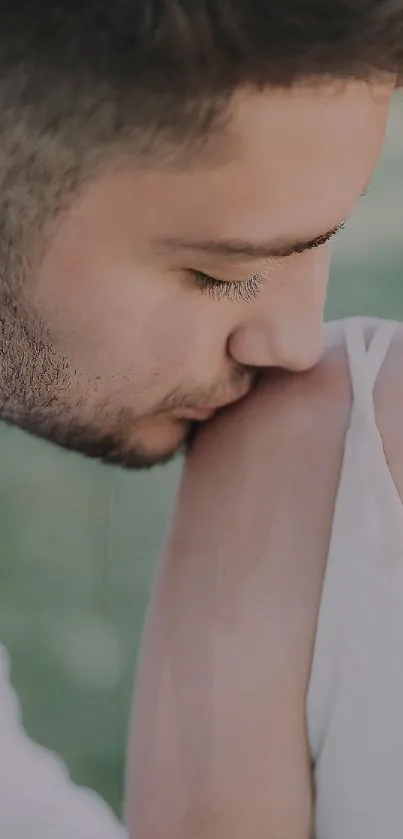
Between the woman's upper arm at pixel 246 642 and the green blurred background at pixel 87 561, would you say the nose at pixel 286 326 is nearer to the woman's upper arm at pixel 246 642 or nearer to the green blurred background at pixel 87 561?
the woman's upper arm at pixel 246 642

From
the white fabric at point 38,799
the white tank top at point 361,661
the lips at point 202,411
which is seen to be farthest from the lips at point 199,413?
the white fabric at point 38,799

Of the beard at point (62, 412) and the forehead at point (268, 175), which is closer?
the forehead at point (268, 175)

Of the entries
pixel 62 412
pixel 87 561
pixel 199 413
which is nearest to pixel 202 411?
pixel 199 413

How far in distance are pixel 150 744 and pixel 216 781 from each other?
5cm

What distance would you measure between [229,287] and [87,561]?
353 mm

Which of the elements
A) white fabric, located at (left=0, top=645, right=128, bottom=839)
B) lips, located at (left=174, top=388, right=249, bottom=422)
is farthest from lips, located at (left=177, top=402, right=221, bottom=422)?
white fabric, located at (left=0, top=645, right=128, bottom=839)

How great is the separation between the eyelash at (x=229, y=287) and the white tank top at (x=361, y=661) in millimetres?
113

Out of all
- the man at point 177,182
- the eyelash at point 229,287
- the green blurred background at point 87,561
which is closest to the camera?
the man at point 177,182

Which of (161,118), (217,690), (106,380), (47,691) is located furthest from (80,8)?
(47,691)

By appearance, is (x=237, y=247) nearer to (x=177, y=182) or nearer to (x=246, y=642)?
(x=177, y=182)

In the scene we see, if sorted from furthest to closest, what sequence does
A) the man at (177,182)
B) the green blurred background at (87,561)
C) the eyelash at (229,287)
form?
the green blurred background at (87,561)
the eyelash at (229,287)
the man at (177,182)

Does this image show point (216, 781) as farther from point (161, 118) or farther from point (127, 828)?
point (161, 118)

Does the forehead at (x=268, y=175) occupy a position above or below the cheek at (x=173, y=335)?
above

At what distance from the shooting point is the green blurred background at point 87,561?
2.70 feet
